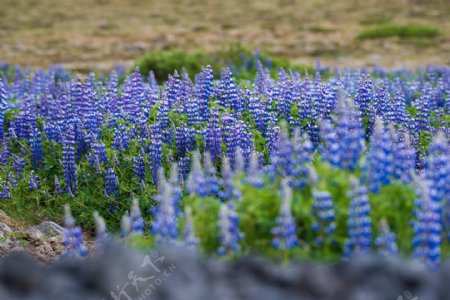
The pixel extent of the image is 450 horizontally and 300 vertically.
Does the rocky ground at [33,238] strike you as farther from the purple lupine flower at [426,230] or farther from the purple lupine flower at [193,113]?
the purple lupine flower at [426,230]

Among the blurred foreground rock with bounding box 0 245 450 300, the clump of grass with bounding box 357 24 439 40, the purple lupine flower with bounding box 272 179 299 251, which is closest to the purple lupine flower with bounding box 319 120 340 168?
the purple lupine flower with bounding box 272 179 299 251

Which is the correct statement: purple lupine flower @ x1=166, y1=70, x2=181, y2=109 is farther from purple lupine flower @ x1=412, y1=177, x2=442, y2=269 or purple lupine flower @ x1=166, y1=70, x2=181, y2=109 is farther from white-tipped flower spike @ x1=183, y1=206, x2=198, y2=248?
purple lupine flower @ x1=412, y1=177, x2=442, y2=269

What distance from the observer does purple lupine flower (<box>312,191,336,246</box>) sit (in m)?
3.80

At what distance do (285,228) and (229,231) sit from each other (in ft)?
0.96

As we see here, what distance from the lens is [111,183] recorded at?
646cm

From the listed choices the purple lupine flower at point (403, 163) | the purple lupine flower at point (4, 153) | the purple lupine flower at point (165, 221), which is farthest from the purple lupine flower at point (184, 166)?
the purple lupine flower at point (165, 221)

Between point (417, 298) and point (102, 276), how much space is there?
1.36 m

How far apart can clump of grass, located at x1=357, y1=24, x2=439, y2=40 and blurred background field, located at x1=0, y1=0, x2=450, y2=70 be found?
0.02m

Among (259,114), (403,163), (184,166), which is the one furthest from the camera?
(259,114)

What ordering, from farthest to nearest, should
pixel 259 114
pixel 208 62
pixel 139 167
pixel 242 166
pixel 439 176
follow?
1. pixel 208 62
2. pixel 259 114
3. pixel 139 167
4. pixel 242 166
5. pixel 439 176

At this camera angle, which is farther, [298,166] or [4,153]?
[4,153]

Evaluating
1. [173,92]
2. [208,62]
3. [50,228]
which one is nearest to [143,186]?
[50,228]

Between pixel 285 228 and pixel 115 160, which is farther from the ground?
pixel 285 228

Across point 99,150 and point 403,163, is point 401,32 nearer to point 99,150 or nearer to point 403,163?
point 99,150
